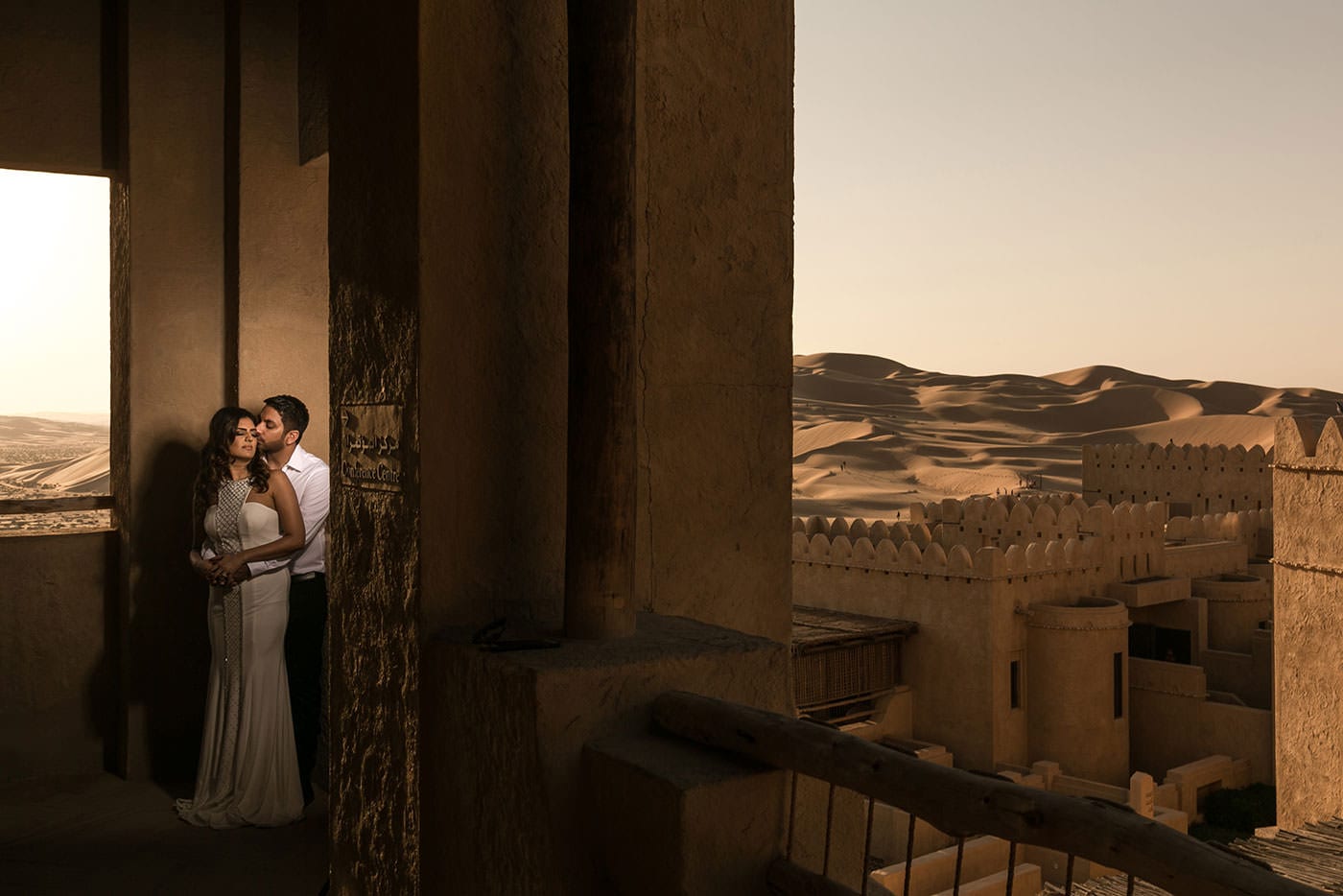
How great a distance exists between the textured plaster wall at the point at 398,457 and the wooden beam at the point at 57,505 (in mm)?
3225

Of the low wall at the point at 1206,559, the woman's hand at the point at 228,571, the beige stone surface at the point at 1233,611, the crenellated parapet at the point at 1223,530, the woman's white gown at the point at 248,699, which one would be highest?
the woman's hand at the point at 228,571

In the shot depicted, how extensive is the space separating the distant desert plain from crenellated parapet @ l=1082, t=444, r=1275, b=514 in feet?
17.4

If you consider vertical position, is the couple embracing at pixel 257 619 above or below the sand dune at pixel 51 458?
below

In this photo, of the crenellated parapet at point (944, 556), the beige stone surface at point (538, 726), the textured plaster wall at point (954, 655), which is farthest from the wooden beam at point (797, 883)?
the textured plaster wall at point (954, 655)

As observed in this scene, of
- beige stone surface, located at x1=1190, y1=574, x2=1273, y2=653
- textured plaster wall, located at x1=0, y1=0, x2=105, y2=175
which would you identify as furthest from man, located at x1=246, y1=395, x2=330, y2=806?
beige stone surface, located at x1=1190, y1=574, x2=1273, y2=653

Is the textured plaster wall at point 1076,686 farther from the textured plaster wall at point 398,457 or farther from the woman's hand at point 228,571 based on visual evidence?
the textured plaster wall at point 398,457

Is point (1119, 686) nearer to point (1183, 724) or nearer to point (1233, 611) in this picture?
point (1183, 724)

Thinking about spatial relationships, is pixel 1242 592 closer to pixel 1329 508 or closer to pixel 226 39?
Result: pixel 1329 508

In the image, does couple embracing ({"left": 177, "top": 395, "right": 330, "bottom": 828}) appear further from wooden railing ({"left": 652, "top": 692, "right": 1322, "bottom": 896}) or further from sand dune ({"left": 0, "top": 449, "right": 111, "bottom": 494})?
wooden railing ({"left": 652, "top": 692, "right": 1322, "bottom": 896})

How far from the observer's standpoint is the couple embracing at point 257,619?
493 centimetres

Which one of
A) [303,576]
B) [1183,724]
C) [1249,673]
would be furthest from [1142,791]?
[303,576]

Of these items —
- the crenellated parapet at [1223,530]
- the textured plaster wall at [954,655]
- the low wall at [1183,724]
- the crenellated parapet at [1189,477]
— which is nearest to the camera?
the low wall at [1183,724]

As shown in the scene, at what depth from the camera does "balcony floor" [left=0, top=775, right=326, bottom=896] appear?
4359 millimetres

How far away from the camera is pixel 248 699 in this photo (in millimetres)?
4914
